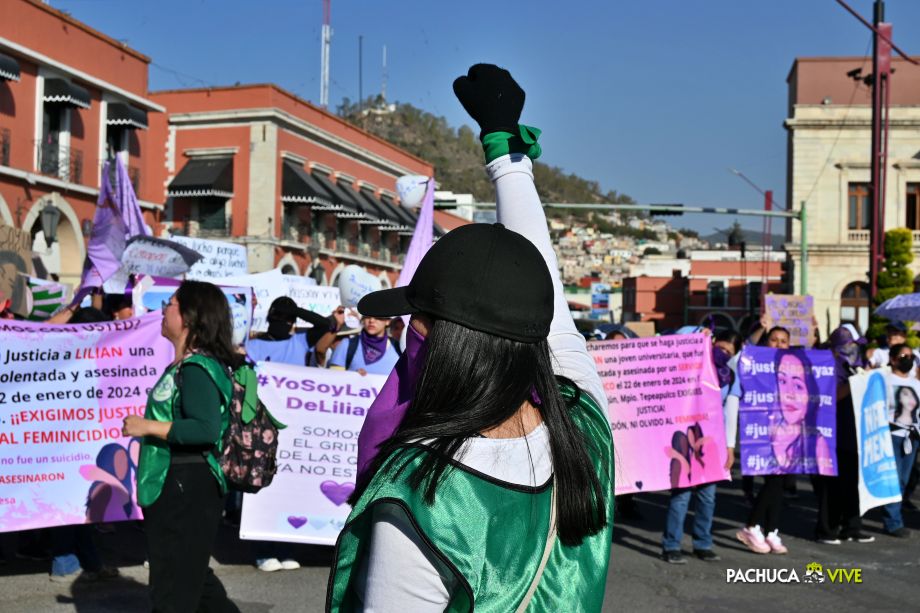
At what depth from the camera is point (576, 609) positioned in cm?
176

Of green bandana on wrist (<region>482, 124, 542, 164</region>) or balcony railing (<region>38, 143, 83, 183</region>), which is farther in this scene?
balcony railing (<region>38, 143, 83, 183</region>)

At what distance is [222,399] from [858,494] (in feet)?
23.4

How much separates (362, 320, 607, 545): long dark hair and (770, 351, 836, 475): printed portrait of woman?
26.8ft

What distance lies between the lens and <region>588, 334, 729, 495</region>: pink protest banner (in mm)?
8750

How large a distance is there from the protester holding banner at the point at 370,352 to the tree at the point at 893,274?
1564cm

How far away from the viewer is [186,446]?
441 centimetres

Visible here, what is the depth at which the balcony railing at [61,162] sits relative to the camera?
2830 centimetres

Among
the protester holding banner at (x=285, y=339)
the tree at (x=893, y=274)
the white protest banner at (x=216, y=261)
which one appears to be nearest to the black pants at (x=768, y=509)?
the protester holding banner at (x=285, y=339)

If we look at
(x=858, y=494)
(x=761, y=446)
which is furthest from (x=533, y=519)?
(x=858, y=494)

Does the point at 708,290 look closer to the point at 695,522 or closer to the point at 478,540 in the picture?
the point at 695,522

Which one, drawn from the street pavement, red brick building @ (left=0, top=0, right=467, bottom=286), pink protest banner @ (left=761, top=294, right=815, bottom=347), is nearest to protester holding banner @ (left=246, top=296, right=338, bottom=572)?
the street pavement

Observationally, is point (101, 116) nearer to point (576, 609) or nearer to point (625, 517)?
point (625, 517)

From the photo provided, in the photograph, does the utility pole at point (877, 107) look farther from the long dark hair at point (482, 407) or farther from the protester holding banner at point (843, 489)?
the long dark hair at point (482, 407)

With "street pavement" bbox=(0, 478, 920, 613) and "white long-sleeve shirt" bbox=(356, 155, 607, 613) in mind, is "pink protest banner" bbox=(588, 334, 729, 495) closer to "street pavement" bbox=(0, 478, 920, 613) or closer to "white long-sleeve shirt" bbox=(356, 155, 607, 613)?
"street pavement" bbox=(0, 478, 920, 613)
